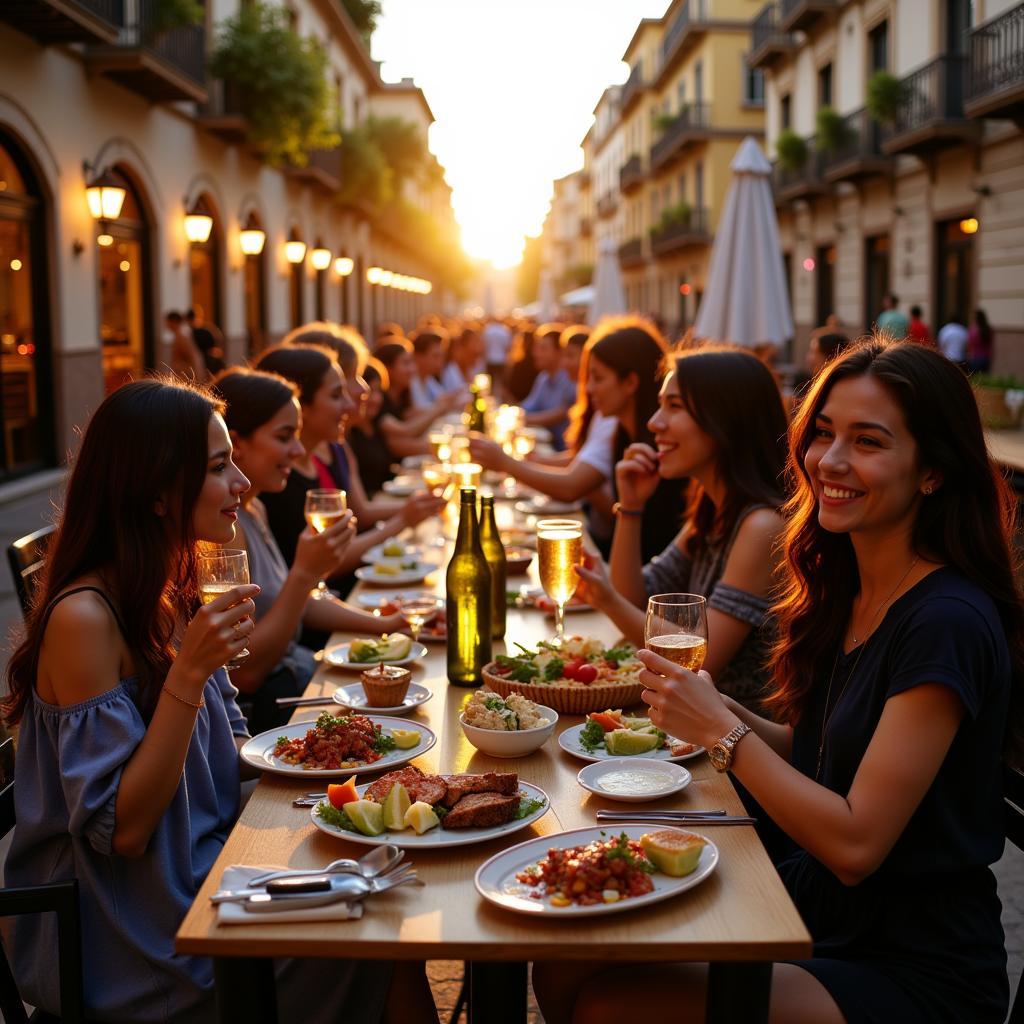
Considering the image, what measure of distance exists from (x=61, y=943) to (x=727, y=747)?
1152 mm

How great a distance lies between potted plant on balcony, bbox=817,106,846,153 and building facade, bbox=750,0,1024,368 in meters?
0.02

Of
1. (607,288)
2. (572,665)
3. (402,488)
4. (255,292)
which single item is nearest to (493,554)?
(572,665)

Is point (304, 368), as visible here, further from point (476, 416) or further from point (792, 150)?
point (792, 150)

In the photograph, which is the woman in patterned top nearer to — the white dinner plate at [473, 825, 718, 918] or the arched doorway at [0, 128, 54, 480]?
the white dinner plate at [473, 825, 718, 918]

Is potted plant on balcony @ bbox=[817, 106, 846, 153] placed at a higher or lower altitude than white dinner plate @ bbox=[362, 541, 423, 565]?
higher

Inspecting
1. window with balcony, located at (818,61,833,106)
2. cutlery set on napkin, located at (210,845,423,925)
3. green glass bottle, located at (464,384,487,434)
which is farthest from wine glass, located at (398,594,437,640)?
window with balcony, located at (818,61,833,106)

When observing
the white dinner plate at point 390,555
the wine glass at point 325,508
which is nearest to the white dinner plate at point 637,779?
the wine glass at point 325,508

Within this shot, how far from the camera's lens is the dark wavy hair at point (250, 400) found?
3557 mm

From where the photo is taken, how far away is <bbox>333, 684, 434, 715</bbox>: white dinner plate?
2.57 metres

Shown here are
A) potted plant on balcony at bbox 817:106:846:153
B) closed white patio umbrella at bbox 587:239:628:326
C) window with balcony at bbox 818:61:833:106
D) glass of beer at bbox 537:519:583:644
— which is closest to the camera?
glass of beer at bbox 537:519:583:644

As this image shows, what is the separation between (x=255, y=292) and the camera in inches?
771

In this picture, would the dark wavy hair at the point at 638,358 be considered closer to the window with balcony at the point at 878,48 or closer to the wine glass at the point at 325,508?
the wine glass at the point at 325,508

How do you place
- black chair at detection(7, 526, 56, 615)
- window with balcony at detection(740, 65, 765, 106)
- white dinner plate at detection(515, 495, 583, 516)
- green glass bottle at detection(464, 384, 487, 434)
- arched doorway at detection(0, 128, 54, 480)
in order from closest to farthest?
black chair at detection(7, 526, 56, 615), white dinner plate at detection(515, 495, 583, 516), green glass bottle at detection(464, 384, 487, 434), arched doorway at detection(0, 128, 54, 480), window with balcony at detection(740, 65, 765, 106)

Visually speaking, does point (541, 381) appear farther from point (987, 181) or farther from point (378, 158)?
point (378, 158)
